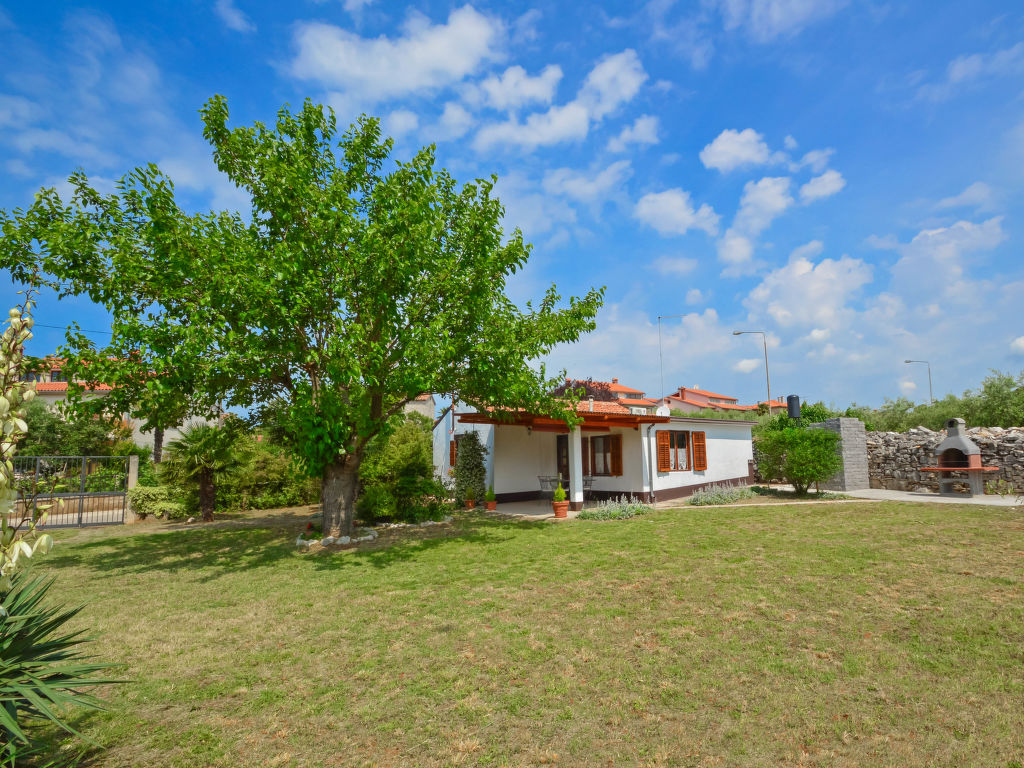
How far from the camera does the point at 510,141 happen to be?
36.2 feet

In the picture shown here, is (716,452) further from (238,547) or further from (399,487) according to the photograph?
(238,547)

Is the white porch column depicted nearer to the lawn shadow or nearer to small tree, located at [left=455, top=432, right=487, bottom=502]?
the lawn shadow

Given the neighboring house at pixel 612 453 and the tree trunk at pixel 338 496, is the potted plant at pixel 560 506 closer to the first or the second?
the neighboring house at pixel 612 453

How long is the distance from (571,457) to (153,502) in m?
13.8

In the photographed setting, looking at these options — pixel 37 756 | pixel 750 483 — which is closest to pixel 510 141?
pixel 37 756

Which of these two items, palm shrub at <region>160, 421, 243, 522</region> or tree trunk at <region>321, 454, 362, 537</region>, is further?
palm shrub at <region>160, 421, 243, 522</region>

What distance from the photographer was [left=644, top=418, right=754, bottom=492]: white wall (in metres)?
17.6

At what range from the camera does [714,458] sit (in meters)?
20.2

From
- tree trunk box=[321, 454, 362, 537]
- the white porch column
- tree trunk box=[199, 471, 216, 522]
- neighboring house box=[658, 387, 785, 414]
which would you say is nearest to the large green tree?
tree trunk box=[321, 454, 362, 537]

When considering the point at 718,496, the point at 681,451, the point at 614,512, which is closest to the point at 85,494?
the point at 614,512

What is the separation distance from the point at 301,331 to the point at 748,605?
30.5 feet

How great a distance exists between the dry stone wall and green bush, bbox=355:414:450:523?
60.4 feet

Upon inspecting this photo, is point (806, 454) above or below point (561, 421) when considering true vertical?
below

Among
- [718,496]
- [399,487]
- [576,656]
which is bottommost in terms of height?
[576,656]
